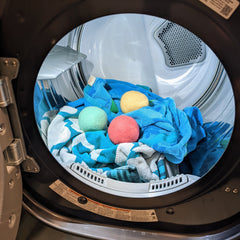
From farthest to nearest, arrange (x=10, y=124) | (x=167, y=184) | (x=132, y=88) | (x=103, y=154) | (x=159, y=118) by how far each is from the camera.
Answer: (x=132, y=88), (x=159, y=118), (x=103, y=154), (x=167, y=184), (x=10, y=124)

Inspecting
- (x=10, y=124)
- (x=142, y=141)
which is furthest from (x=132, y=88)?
(x=10, y=124)

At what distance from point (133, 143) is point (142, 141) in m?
0.04

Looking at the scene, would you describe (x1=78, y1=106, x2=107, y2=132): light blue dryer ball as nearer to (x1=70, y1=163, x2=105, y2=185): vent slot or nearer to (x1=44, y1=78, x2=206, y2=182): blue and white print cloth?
(x1=44, y1=78, x2=206, y2=182): blue and white print cloth

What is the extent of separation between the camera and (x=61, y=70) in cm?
104

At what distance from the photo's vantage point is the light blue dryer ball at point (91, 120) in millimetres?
926

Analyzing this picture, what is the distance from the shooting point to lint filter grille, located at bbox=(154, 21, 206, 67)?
94 centimetres

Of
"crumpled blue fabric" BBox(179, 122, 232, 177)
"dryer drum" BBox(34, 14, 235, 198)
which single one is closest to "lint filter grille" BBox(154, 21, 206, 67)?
"dryer drum" BBox(34, 14, 235, 198)

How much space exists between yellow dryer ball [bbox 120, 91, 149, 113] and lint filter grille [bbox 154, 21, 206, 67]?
19cm

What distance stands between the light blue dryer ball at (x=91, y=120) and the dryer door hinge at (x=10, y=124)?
13.5 inches

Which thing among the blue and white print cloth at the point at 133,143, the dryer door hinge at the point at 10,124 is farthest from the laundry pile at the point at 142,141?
the dryer door hinge at the point at 10,124

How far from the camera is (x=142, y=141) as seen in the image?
87cm

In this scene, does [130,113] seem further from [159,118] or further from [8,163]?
[8,163]

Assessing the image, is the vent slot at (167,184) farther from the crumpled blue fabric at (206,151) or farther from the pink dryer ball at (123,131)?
the pink dryer ball at (123,131)

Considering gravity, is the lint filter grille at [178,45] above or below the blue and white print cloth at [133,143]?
above
